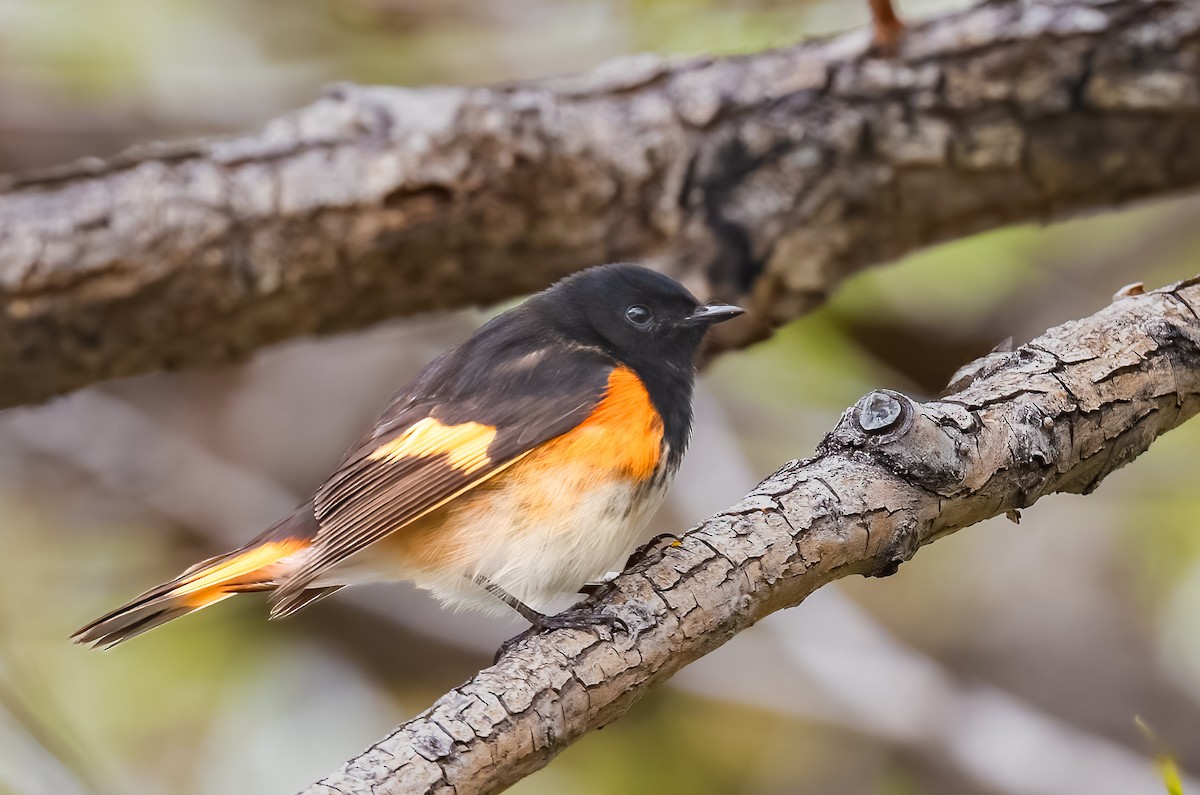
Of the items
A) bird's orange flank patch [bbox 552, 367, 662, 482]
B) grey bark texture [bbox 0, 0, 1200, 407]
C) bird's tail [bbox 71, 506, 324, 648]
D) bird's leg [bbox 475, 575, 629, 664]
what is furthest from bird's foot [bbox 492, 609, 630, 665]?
grey bark texture [bbox 0, 0, 1200, 407]

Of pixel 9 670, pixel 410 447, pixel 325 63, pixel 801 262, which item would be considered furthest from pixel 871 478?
pixel 325 63

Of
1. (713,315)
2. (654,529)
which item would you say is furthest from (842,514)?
(654,529)

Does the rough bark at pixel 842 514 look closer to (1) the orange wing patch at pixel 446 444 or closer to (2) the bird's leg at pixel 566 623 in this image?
(2) the bird's leg at pixel 566 623

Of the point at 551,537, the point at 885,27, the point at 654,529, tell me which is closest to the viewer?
the point at 551,537

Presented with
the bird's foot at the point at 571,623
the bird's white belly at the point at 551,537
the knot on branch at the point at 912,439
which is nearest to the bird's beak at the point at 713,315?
the bird's white belly at the point at 551,537

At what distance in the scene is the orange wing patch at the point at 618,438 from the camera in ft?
7.73

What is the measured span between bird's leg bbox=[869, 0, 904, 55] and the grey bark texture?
3 cm

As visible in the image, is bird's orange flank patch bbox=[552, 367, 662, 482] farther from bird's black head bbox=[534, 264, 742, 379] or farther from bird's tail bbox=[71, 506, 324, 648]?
bird's tail bbox=[71, 506, 324, 648]

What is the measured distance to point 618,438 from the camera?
2.37 m

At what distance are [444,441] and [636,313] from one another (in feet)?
Result: 2.00

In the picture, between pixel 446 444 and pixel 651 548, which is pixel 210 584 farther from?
pixel 651 548

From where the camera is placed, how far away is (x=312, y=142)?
3225 millimetres

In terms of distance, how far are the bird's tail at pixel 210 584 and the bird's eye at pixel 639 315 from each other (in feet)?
2.81

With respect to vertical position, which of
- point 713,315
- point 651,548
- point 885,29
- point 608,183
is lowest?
point 651,548
